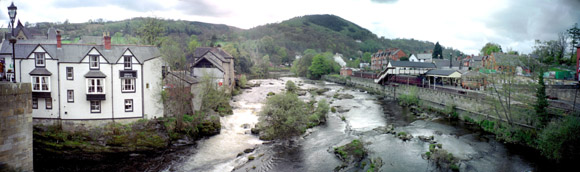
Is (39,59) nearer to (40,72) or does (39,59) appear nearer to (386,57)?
(40,72)

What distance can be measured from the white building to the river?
22.2 feet

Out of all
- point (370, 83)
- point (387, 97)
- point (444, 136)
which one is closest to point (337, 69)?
point (370, 83)

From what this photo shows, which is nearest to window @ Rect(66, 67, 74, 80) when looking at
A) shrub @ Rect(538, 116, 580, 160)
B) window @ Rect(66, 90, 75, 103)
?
window @ Rect(66, 90, 75, 103)

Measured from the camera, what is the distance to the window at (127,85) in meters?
24.4

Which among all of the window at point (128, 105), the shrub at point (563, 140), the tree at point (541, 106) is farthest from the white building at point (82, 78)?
the tree at point (541, 106)

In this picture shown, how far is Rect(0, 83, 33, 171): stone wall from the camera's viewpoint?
10906mm

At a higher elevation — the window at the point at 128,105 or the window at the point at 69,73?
the window at the point at 69,73

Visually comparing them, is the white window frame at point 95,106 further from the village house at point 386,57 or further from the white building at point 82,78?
the village house at point 386,57

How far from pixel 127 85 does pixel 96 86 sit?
6.49 feet

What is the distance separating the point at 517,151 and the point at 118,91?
28079 mm

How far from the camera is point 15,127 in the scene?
37.1 feet

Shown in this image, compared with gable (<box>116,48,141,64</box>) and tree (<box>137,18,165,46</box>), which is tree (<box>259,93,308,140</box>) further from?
tree (<box>137,18,165,46</box>)

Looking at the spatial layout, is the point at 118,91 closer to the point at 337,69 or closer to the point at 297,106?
the point at 297,106

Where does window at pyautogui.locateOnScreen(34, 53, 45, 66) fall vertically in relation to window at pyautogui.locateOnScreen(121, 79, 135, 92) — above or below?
above
